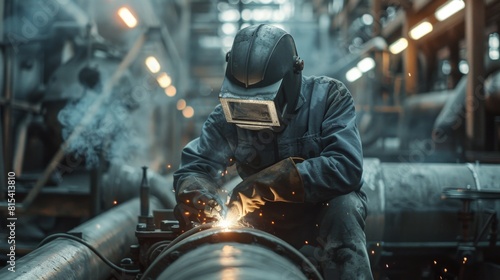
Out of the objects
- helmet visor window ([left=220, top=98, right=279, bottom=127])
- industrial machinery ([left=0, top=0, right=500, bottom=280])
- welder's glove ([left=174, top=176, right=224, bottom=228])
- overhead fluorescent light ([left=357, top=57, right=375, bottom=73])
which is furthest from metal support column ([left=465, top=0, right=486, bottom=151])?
welder's glove ([left=174, top=176, right=224, bottom=228])

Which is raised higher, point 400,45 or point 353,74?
point 400,45

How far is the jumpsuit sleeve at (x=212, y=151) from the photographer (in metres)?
2.95

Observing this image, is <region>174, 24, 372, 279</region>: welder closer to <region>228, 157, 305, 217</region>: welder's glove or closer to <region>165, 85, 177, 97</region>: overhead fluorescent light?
<region>228, 157, 305, 217</region>: welder's glove

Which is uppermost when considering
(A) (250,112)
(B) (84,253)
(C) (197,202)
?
(A) (250,112)

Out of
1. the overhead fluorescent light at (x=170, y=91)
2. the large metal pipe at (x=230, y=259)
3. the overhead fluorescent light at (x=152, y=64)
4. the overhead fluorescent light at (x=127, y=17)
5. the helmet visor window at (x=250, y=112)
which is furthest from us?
the overhead fluorescent light at (x=170, y=91)

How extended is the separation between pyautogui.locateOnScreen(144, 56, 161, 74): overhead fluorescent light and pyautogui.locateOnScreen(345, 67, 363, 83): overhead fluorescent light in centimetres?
365

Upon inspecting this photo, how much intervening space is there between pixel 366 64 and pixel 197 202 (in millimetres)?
7201

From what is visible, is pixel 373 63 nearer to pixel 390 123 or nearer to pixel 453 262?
pixel 390 123

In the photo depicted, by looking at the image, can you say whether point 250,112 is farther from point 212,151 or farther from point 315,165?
point 212,151

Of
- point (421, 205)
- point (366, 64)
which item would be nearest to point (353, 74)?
point (366, 64)

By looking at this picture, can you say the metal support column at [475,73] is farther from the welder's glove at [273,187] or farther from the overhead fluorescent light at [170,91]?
the overhead fluorescent light at [170,91]

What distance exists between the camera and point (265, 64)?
2602 mm

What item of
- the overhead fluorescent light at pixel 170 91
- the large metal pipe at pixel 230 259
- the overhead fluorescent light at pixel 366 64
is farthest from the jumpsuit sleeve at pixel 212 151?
the overhead fluorescent light at pixel 366 64

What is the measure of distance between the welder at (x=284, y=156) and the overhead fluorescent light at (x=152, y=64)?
4367 mm
